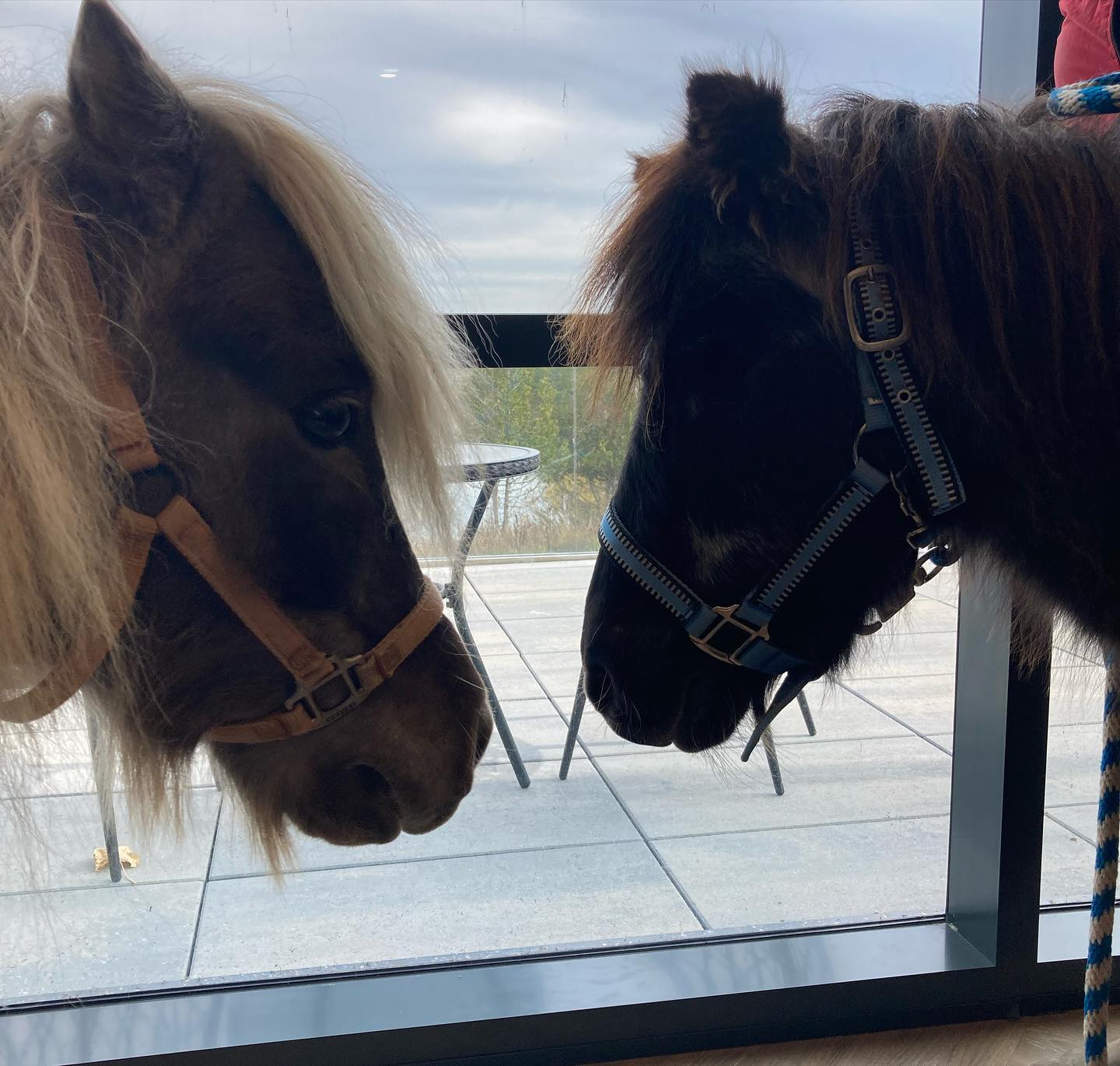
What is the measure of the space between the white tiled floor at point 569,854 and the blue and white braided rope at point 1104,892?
216 millimetres

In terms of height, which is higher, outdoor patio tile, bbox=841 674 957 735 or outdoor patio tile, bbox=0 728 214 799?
outdoor patio tile, bbox=0 728 214 799

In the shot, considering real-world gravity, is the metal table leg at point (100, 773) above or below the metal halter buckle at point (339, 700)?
below

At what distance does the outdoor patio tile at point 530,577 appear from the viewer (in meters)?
1.35

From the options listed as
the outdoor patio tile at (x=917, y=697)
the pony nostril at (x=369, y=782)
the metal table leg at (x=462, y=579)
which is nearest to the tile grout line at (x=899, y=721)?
the outdoor patio tile at (x=917, y=697)

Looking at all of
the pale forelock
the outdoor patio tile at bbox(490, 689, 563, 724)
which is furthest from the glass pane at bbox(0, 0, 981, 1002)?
the pale forelock

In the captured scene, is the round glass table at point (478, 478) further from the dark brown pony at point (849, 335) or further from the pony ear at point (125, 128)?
the pony ear at point (125, 128)

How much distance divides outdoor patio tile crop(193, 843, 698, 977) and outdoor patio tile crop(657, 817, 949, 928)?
67mm

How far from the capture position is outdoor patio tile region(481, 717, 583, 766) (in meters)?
1.58

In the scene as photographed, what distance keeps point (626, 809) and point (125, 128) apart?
4.24 feet

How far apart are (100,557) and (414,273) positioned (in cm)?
35

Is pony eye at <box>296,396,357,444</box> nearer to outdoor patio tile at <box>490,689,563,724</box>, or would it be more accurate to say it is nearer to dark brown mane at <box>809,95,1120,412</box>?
dark brown mane at <box>809,95,1120,412</box>

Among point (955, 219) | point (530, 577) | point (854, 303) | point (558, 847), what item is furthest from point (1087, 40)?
point (558, 847)

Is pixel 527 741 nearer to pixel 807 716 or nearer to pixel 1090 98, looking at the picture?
pixel 807 716

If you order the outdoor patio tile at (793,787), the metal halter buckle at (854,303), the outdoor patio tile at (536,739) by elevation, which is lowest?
the outdoor patio tile at (793,787)
